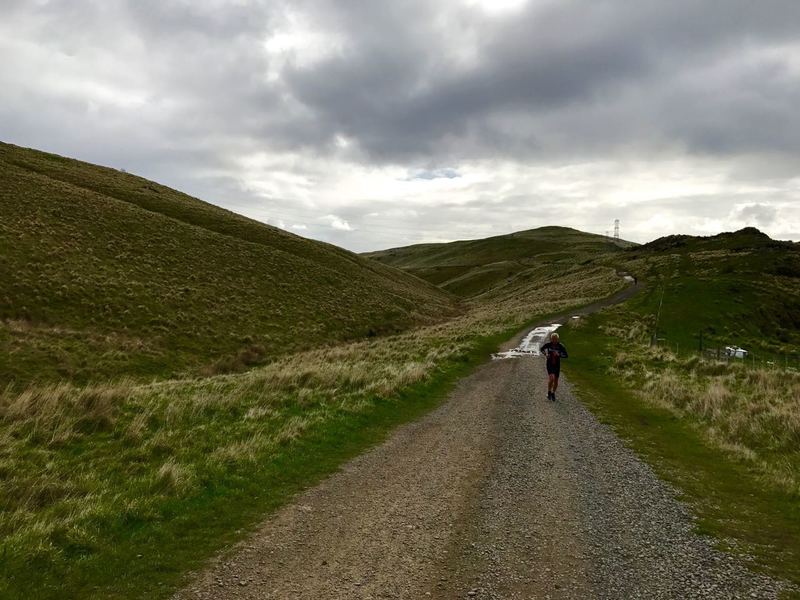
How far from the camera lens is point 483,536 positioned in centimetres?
760

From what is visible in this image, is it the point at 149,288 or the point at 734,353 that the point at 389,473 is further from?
the point at 149,288

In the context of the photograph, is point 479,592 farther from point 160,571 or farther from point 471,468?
point 471,468

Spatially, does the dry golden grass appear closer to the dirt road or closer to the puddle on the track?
the dirt road

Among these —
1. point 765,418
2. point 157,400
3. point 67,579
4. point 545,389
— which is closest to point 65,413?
point 157,400

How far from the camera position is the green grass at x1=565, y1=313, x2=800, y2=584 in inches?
299

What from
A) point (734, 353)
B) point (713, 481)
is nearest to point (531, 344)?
point (734, 353)

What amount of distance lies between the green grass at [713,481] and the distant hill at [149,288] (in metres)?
24.7

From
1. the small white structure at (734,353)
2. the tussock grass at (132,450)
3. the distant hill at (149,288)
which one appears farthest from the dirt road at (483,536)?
the small white structure at (734,353)

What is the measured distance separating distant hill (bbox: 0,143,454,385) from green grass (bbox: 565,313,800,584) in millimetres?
24747

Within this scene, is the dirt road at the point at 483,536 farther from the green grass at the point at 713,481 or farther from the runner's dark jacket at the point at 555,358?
the runner's dark jacket at the point at 555,358

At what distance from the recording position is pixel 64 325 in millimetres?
32312

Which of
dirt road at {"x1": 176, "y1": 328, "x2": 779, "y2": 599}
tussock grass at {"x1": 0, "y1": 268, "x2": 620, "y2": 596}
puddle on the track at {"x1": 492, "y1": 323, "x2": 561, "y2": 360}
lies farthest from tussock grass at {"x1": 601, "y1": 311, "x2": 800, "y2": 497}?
tussock grass at {"x1": 0, "y1": 268, "x2": 620, "y2": 596}

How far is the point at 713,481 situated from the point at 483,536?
6027 millimetres

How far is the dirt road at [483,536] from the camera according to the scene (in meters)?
6.23
